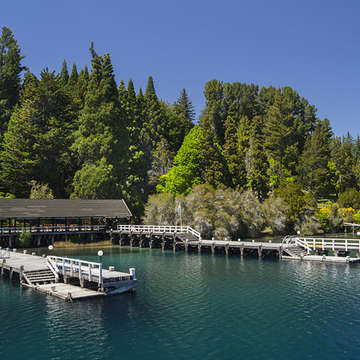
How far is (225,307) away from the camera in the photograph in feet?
68.5

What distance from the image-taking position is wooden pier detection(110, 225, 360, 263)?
121 feet

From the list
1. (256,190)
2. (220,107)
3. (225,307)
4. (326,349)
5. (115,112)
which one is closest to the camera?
(326,349)

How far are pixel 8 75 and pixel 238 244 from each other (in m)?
61.1

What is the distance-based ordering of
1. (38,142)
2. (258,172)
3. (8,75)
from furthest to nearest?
(8,75) < (258,172) < (38,142)

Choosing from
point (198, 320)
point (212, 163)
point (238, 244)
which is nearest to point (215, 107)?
point (212, 163)

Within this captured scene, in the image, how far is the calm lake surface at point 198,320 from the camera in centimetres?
1512

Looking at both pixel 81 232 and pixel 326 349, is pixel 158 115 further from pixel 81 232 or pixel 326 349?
pixel 326 349

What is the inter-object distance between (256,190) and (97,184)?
28115 mm

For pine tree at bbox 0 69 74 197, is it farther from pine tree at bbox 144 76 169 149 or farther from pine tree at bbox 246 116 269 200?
pine tree at bbox 246 116 269 200

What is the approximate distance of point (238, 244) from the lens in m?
40.9

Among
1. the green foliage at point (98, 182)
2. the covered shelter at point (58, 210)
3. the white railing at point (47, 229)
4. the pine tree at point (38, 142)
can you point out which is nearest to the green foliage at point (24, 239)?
the white railing at point (47, 229)

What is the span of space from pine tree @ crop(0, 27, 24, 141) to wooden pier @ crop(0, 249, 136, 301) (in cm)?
5235

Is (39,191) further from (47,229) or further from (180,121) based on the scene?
(180,121)

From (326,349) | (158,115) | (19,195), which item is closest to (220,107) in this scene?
(158,115)
